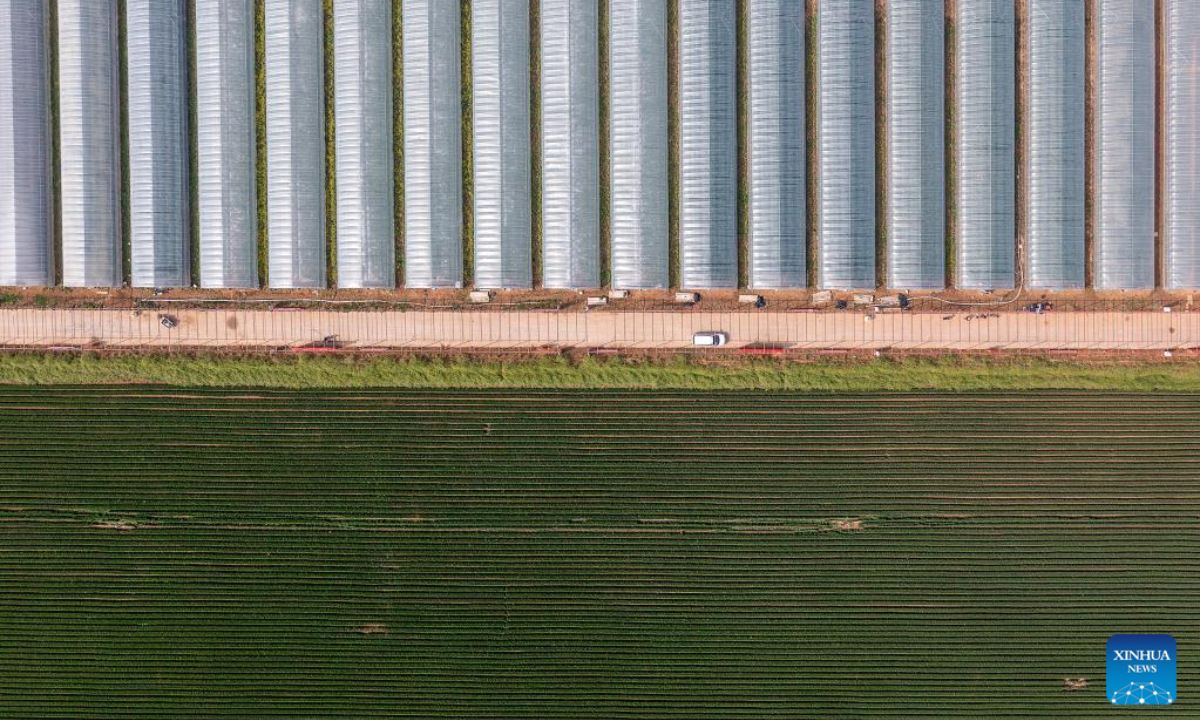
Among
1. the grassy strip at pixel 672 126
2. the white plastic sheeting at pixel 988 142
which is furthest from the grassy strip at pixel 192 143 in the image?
the white plastic sheeting at pixel 988 142

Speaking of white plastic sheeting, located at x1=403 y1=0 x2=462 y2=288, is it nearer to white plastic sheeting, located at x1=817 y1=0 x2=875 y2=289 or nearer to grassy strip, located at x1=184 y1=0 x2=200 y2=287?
grassy strip, located at x1=184 y1=0 x2=200 y2=287

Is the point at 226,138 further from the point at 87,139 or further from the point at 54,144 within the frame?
the point at 54,144

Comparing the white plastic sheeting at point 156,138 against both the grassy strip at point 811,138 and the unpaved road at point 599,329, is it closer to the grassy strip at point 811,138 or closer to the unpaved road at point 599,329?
the unpaved road at point 599,329

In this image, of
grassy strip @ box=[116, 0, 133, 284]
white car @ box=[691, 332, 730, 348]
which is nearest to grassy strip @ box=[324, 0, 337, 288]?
grassy strip @ box=[116, 0, 133, 284]

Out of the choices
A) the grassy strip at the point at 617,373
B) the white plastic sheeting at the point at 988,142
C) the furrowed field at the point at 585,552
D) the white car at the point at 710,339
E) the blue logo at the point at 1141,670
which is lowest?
the blue logo at the point at 1141,670

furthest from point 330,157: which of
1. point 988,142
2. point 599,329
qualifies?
point 988,142

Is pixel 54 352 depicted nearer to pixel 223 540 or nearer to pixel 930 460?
pixel 223 540
